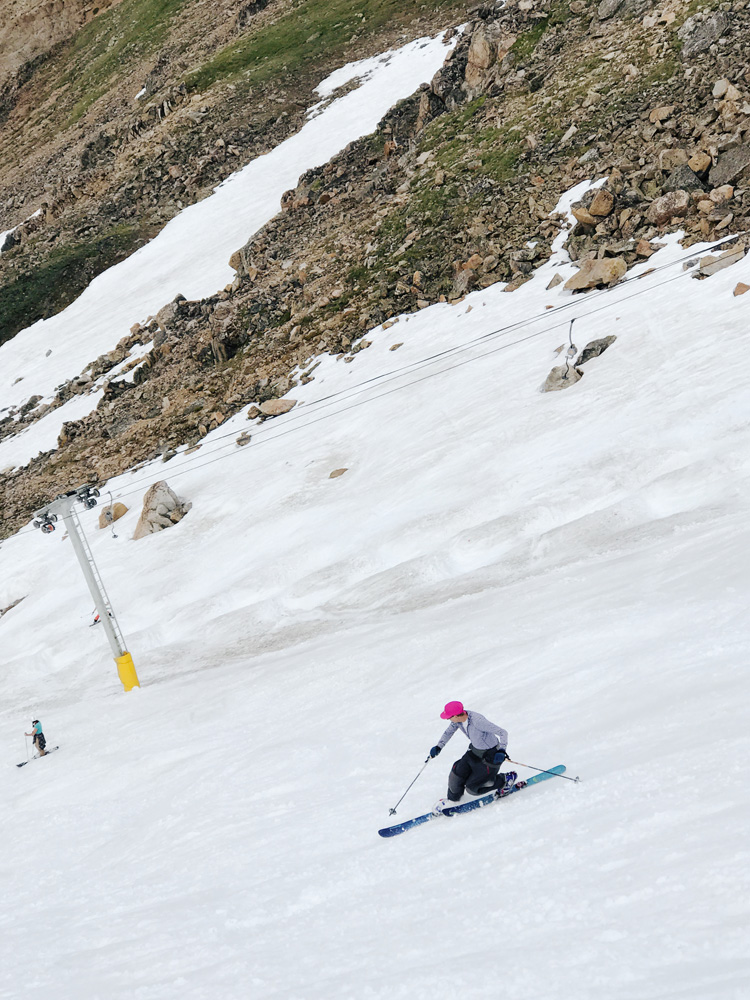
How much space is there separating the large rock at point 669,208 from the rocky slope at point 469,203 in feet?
0.22

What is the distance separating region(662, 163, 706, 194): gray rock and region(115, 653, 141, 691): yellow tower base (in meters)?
23.5

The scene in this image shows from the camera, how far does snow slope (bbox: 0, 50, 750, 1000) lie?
21.3 ft

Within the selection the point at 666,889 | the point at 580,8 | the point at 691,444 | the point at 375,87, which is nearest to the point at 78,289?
the point at 375,87

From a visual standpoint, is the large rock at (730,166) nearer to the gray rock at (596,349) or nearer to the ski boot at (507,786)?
the gray rock at (596,349)

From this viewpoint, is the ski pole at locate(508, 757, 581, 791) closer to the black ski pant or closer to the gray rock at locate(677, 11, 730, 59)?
the black ski pant

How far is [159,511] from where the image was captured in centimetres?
2494

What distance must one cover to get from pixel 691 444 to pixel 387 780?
1086cm

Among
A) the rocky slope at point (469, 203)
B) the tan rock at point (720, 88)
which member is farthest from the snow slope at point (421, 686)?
the tan rock at point (720, 88)

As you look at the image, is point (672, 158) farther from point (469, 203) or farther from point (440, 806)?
point (440, 806)

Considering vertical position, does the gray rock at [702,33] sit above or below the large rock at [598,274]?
above

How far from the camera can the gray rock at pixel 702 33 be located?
3030 cm

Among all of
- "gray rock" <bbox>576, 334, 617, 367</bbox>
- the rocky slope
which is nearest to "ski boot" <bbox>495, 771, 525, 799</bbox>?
"gray rock" <bbox>576, 334, 617, 367</bbox>

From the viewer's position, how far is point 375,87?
49406 mm

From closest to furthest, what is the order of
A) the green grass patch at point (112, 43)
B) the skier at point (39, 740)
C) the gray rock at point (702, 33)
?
the skier at point (39, 740) → the gray rock at point (702, 33) → the green grass patch at point (112, 43)
